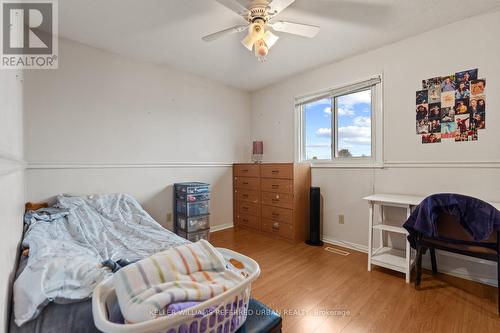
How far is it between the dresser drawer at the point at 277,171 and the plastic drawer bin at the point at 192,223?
3.43ft

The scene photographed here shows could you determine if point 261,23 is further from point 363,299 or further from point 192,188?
point 363,299

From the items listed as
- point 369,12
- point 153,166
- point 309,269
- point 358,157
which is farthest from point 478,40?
point 153,166

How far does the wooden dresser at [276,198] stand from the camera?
9.71 feet

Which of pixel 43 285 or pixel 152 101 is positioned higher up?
pixel 152 101

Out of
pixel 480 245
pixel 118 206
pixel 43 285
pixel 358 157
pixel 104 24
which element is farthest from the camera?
pixel 358 157

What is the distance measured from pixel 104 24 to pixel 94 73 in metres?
0.64

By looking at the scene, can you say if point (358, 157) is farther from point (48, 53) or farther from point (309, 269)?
point (48, 53)

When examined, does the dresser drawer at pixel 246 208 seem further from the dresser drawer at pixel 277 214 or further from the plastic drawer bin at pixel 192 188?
the plastic drawer bin at pixel 192 188

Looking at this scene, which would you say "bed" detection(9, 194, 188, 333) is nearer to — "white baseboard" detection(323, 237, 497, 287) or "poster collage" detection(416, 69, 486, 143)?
"white baseboard" detection(323, 237, 497, 287)

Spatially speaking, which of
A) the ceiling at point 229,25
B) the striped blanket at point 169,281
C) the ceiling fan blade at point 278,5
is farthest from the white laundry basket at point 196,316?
the ceiling at point 229,25

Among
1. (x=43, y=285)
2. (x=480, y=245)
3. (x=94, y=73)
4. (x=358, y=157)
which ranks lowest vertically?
(x=480, y=245)

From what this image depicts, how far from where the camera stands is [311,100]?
322 centimetres

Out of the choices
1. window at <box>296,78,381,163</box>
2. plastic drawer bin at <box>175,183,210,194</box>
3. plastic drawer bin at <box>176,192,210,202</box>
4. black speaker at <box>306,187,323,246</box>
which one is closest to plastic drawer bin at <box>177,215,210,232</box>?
plastic drawer bin at <box>176,192,210,202</box>

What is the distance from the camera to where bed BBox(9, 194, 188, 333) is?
807 millimetres
